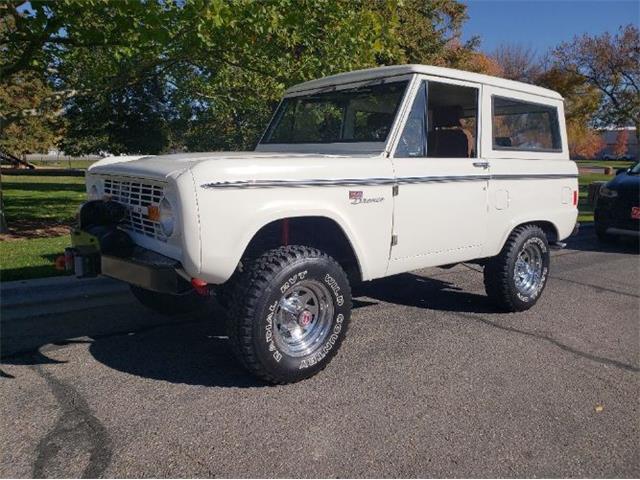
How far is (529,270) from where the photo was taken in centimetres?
534

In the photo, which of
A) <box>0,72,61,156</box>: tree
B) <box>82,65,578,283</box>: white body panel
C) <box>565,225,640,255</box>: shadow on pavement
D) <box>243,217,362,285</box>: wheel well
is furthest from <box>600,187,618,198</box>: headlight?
<box>0,72,61,156</box>: tree

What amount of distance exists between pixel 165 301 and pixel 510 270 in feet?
9.97

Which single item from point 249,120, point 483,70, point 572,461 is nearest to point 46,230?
point 572,461

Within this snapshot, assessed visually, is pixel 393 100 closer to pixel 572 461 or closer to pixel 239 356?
pixel 239 356

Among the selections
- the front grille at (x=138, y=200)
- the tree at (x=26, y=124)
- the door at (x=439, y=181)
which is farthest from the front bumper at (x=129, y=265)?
the tree at (x=26, y=124)

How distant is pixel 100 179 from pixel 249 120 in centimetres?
1420

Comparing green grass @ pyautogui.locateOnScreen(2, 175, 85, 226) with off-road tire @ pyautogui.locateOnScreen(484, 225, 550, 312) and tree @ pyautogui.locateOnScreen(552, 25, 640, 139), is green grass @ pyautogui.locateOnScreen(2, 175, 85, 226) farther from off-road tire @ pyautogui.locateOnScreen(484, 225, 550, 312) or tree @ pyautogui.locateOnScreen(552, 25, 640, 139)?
tree @ pyautogui.locateOnScreen(552, 25, 640, 139)

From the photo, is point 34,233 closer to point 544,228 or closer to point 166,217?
point 166,217

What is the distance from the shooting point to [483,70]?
→ 23.3m

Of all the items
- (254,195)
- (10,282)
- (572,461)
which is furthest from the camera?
(10,282)

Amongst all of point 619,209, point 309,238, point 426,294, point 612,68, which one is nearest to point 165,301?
point 309,238

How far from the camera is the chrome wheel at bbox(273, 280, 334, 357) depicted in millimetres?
3588

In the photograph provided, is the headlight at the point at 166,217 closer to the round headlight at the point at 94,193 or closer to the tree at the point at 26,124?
the round headlight at the point at 94,193

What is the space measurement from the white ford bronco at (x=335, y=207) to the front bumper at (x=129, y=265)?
0.4 inches
